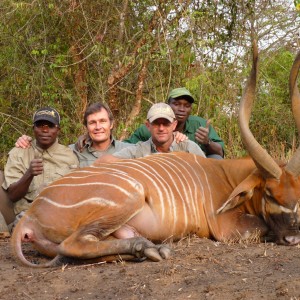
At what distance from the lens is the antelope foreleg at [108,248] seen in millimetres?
3633

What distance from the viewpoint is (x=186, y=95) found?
5938 mm

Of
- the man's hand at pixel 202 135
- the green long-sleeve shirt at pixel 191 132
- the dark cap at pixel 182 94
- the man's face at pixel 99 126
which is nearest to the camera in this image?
the man's face at pixel 99 126

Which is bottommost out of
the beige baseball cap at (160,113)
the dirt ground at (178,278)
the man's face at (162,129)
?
the dirt ground at (178,278)

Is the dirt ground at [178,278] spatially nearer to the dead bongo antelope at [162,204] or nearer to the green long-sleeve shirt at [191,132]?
the dead bongo antelope at [162,204]

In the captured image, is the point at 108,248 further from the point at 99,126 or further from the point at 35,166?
the point at 99,126

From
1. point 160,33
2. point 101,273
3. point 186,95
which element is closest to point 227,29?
point 160,33

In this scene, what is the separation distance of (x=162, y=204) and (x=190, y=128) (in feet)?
6.56

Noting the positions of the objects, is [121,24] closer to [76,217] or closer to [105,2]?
[105,2]

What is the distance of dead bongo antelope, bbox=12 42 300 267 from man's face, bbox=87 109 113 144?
75cm

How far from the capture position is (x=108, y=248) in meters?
3.66

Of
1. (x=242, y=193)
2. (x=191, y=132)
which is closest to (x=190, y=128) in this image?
(x=191, y=132)

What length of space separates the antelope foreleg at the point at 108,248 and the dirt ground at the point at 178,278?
0.06 m

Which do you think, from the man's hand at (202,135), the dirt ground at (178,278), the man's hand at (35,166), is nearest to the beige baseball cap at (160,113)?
the man's hand at (202,135)

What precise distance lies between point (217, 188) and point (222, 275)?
1.32 m
